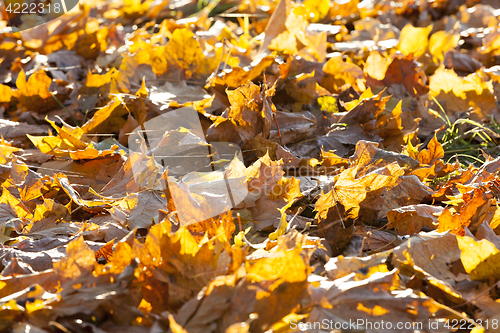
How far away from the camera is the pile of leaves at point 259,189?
86 cm

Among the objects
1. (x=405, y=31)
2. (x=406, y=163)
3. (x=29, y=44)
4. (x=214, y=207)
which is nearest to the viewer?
(x=214, y=207)

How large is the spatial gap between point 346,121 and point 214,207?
78cm

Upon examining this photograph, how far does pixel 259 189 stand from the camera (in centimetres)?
127

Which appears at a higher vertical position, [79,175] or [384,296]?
[384,296]

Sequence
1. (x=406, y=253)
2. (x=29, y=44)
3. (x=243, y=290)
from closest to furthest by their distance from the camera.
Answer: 1. (x=243, y=290)
2. (x=406, y=253)
3. (x=29, y=44)

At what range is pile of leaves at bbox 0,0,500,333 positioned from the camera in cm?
86

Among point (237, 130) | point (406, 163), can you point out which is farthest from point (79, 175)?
point (406, 163)

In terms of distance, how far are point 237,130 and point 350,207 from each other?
1.73ft

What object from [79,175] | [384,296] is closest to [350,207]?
[384,296]

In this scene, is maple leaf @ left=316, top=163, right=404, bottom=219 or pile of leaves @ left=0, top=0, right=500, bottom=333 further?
maple leaf @ left=316, top=163, right=404, bottom=219

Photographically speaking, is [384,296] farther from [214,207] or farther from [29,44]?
[29,44]

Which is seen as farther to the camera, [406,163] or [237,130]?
[237,130]

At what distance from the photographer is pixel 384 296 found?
870 millimetres

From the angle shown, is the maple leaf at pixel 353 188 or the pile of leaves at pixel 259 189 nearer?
the pile of leaves at pixel 259 189
